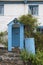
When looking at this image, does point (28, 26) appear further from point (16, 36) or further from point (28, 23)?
point (16, 36)

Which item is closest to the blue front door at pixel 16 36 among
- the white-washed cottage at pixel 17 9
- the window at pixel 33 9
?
the white-washed cottage at pixel 17 9

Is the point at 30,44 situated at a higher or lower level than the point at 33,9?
lower

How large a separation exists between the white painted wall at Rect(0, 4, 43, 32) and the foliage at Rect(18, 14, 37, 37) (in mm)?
2510

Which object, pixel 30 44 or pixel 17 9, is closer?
pixel 30 44

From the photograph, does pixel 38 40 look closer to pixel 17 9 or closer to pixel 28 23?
pixel 28 23

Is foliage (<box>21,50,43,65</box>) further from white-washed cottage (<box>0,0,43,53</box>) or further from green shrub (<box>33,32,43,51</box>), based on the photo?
white-washed cottage (<box>0,0,43,53</box>)

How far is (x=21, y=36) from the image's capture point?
93.0 feet

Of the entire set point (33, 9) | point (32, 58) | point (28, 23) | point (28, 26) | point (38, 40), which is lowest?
point (32, 58)

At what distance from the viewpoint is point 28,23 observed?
93.7 ft

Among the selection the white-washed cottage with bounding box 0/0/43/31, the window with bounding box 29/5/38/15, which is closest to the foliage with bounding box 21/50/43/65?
the white-washed cottage with bounding box 0/0/43/31

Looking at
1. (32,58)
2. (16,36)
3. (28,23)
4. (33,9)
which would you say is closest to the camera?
(32,58)

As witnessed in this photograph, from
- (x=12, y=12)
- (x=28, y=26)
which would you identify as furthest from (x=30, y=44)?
(x=12, y=12)

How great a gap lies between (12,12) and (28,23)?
3733 millimetres

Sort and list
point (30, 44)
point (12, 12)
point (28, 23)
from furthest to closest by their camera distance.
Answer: point (12, 12) < point (28, 23) < point (30, 44)
